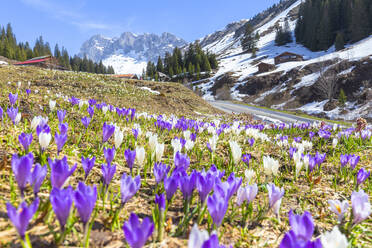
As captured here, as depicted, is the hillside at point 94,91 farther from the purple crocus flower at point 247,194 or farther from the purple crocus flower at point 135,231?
the purple crocus flower at point 135,231

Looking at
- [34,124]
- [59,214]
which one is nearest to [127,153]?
[59,214]

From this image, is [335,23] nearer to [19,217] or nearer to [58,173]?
[58,173]

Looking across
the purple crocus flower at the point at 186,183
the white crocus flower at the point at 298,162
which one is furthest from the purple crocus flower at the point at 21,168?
the white crocus flower at the point at 298,162

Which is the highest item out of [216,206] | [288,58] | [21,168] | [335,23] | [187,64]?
[335,23]

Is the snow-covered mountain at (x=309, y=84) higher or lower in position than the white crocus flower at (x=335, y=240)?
higher

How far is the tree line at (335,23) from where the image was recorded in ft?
193

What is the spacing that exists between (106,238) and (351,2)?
8460 cm

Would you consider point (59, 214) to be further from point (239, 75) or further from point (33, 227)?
point (239, 75)

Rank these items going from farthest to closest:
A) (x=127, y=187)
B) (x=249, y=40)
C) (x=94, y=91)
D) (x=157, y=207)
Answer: (x=249, y=40), (x=94, y=91), (x=157, y=207), (x=127, y=187)

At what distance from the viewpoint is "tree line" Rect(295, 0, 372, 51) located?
58.8 m

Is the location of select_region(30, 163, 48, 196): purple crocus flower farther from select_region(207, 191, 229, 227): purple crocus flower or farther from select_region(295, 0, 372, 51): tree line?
select_region(295, 0, 372, 51): tree line

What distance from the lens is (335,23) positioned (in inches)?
2719

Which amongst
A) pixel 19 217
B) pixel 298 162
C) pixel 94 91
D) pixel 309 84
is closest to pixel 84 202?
pixel 19 217

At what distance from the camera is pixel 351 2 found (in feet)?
206
